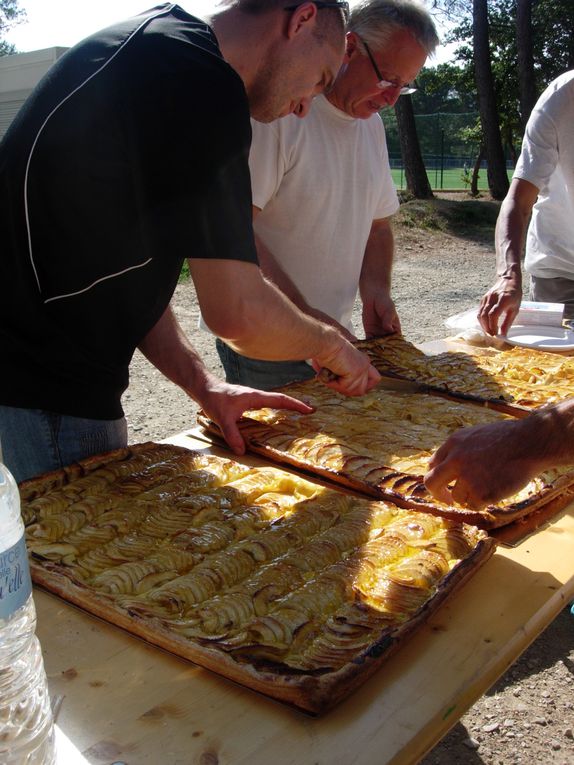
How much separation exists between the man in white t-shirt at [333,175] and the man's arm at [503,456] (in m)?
1.46

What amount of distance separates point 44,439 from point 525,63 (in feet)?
57.7

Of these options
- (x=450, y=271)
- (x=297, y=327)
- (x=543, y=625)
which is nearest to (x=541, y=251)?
(x=297, y=327)

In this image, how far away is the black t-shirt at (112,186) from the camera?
72.2 inches

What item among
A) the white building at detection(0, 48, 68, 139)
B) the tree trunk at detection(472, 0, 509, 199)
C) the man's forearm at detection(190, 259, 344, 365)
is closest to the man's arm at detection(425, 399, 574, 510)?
the man's forearm at detection(190, 259, 344, 365)

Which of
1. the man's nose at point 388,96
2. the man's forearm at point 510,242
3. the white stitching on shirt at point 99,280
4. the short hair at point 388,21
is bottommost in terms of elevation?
the man's forearm at point 510,242

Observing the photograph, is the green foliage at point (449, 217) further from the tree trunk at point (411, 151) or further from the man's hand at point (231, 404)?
the man's hand at point (231, 404)

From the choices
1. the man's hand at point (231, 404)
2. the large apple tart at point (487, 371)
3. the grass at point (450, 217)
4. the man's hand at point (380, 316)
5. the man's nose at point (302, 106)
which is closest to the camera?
the man's nose at point (302, 106)

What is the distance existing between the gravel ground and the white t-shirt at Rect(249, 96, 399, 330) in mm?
1928

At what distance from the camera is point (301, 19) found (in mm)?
2047

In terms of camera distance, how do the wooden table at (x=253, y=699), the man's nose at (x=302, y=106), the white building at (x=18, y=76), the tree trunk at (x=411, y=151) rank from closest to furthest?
the wooden table at (x=253, y=699) → the man's nose at (x=302, y=106) → the tree trunk at (x=411, y=151) → the white building at (x=18, y=76)

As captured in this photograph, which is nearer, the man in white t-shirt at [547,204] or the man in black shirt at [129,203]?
the man in black shirt at [129,203]

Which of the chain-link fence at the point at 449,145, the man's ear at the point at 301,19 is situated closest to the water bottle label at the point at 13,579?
the man's ear at the point at 301,19

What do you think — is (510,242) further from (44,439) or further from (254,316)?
(44,439)

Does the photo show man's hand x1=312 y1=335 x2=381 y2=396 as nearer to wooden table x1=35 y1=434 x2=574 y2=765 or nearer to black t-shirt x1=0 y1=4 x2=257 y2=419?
black t-shirt x1=0 y1=4 x2=257 y2=419
